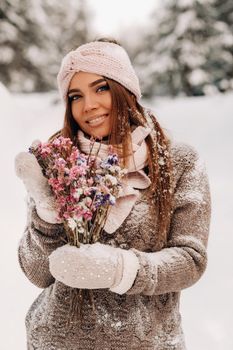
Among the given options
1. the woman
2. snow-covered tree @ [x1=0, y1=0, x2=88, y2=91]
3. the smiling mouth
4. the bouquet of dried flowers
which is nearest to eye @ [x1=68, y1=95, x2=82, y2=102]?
the woman

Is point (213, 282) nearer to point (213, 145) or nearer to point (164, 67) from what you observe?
point (213, 145)

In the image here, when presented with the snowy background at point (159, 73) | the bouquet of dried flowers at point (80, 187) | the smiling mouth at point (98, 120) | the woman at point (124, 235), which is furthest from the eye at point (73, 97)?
the snowy background at point (159, 73)

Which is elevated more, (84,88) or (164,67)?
(164,67)

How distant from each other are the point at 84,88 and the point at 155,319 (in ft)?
2.49

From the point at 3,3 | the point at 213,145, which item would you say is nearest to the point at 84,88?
the point at 213,145

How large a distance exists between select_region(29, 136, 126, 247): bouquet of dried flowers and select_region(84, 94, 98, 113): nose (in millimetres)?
248

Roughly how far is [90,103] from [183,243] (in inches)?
20.9

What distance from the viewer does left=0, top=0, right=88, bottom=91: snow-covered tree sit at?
14539 mm

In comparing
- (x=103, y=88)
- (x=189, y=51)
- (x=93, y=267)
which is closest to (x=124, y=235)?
(x=93, y=267)

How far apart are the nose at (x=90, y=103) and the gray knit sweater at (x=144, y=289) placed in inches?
12.5

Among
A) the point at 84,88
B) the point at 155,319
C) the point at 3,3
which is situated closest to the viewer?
the point at 155,319

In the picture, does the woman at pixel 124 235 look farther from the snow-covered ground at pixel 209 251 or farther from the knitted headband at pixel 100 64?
the snow-covered ground at pixel 209 251

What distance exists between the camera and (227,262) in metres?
5.14

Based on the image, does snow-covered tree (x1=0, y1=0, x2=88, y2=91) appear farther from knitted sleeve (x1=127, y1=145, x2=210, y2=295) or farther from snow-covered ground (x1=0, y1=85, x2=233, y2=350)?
knitted sleeve (x1=127, y1=145, x2=210, y2=295)
